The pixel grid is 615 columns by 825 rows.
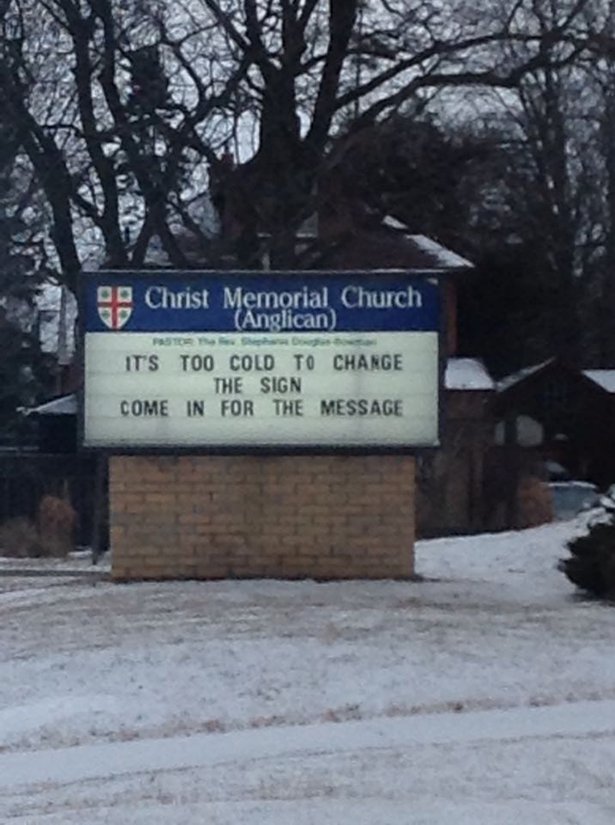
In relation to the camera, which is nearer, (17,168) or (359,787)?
(359,787)

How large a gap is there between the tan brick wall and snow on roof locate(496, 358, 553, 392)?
3560 centimetres

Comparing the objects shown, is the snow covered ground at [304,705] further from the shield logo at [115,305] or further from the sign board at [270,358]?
the shield logo at [115,305]

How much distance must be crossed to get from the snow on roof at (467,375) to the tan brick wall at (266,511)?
28284mm

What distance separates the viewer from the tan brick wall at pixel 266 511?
659 inches

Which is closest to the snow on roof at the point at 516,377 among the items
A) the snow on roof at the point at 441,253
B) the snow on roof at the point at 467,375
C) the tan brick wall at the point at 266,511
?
the snow on roof at the point at 467,375

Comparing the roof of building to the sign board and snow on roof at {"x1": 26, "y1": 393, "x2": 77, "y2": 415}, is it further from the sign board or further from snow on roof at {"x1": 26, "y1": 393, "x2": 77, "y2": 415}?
the sign board

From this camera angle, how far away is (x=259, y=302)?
1675 cm

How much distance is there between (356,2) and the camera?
3369 cm

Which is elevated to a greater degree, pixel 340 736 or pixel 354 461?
pixel 354 461

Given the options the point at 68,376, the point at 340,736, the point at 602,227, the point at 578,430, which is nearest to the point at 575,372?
the point at 578,430

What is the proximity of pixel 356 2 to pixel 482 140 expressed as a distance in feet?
18.2

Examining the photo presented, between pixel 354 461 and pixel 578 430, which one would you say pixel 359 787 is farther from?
pixel 578 430

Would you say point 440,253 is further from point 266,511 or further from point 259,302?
point 266,511

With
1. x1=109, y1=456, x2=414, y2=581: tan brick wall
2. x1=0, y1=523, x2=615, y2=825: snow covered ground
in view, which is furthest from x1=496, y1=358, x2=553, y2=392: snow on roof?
x1=0, y1=523, x2=615, y2=825: snow covered ground
